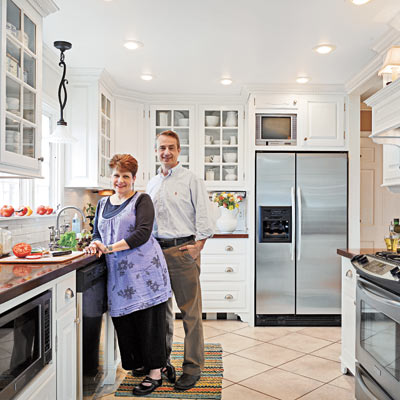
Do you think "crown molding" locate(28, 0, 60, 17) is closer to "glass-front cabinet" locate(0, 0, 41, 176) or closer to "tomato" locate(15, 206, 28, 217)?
"glass-front cabinet" locate(0, 0, 41, 176)

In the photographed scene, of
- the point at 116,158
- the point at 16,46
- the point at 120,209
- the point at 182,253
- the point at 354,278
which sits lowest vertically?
the point at 354,278

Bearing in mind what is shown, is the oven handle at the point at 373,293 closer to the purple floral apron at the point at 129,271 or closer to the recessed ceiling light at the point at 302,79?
the purple floral apron at the point at 129,271

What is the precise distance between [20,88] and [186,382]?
203 cm

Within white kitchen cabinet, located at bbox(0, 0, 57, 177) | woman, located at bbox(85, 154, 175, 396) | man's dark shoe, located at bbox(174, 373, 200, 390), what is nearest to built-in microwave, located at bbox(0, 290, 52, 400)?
woman, located at bbox(85, 154, 175, 396)

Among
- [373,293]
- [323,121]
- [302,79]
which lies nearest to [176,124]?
[302,79]

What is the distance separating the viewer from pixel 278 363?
325 cm

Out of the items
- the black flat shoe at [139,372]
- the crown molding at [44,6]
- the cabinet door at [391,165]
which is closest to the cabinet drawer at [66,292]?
the black flat shoe at [139,372]

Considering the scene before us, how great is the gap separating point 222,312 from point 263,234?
0.94 meters

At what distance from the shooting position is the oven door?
2047mm

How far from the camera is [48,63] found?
3.42 m

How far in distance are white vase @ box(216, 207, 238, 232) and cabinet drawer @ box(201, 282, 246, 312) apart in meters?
0.58

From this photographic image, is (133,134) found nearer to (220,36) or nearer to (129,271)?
(220,36)

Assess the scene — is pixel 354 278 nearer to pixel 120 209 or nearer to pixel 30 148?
pixel 120 209

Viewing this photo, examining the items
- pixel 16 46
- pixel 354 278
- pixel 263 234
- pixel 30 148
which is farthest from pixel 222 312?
pixel 16 46
